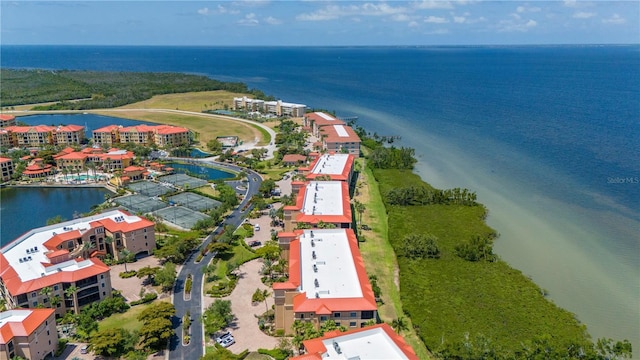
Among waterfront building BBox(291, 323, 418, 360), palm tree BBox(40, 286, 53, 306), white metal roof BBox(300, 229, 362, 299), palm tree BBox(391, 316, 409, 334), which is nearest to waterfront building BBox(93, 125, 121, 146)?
palm tree BBox(40, 286, 53, 306)

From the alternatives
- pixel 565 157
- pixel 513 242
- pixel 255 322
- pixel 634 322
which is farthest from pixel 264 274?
pixel 565 157

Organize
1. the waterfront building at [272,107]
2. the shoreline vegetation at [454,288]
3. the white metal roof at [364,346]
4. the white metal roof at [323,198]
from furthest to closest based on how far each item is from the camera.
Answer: the waterfront building at [272,107], the white metal roof at [323,198], the shoreline vegetation at [454,288], the white metal roof at [364,346]

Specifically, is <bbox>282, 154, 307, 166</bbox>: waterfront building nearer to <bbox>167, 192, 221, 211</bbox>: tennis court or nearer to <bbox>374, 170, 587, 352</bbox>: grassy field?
<bbox>167, 192, 221, 211</bbox>: tennis court

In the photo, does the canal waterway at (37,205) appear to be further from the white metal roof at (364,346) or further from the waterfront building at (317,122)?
the waterfront building at (317,122)

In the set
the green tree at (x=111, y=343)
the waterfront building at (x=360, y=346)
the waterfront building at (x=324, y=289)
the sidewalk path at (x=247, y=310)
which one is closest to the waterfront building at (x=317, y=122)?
the sidewalk path at (x=247, y=310)

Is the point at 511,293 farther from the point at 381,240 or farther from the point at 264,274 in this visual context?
the point at 264,274
